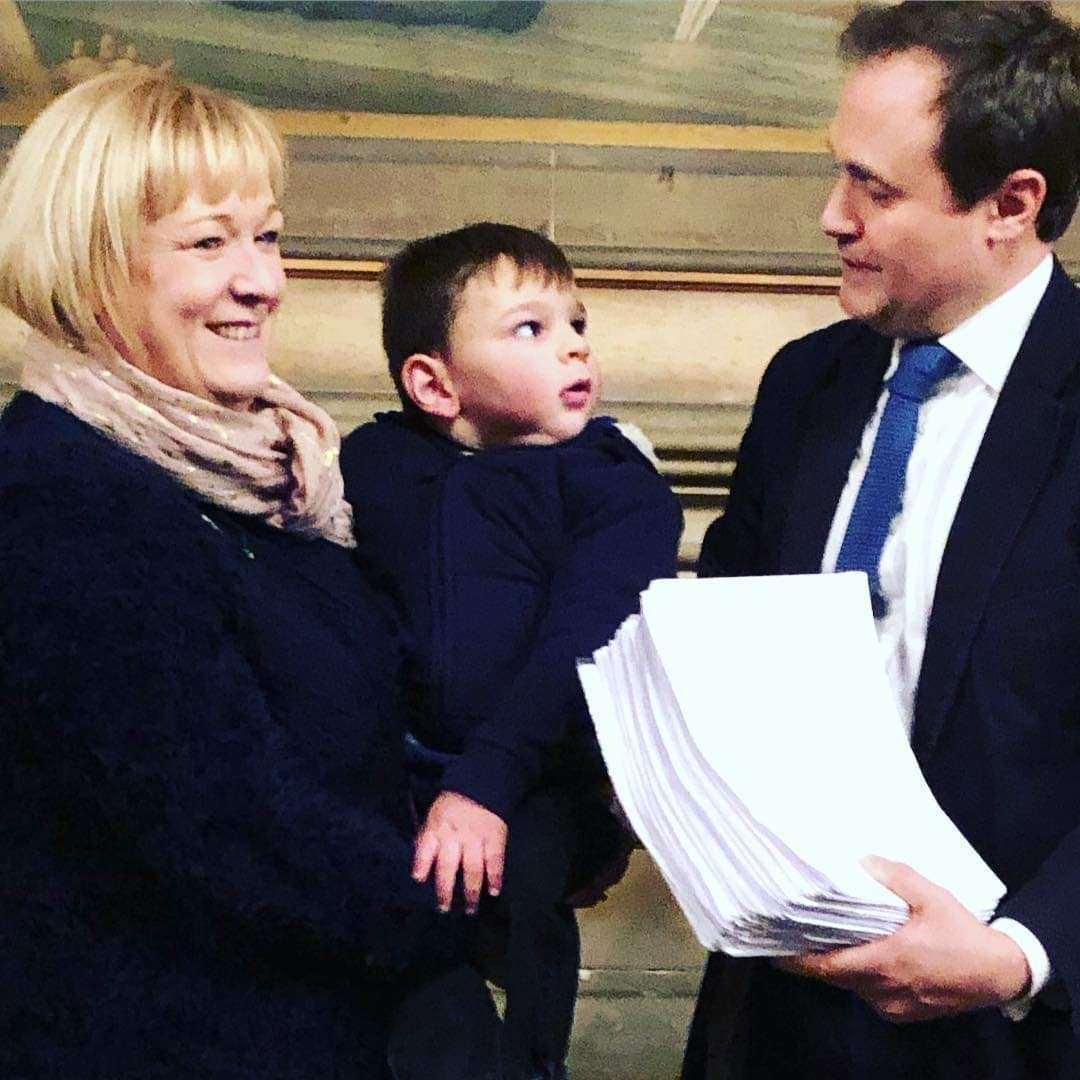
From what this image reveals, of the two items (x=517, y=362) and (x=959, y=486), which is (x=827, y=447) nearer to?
(x=959, y=486)

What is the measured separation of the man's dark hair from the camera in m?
1.47

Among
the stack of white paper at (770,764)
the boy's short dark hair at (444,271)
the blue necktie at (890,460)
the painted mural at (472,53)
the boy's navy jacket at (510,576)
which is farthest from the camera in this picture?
the painted mural at (472,53)

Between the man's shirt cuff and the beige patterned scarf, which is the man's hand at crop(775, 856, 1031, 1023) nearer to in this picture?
the man's shirt cuff

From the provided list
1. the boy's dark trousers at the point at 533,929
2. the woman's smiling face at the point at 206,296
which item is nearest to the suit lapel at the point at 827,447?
the boy's dark trousers at the point at 533,929

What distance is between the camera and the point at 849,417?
154 cm

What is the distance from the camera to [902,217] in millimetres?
1470

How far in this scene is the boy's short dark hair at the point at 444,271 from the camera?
156 centimetres

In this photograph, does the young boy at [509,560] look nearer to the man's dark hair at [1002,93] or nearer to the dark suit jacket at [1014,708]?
the dark suit jacket at [1014,708]

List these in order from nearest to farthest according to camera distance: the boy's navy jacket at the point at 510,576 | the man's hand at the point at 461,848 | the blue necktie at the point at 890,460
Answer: the man's hand at the point at 461,848
the boy's navy jacket at the point at 510,576
the blue necktie at the point at 890,460

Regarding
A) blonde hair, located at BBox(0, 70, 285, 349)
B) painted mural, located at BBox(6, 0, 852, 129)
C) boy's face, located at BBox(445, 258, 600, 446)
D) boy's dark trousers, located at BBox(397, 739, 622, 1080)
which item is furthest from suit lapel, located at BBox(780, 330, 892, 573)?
painted mural, located at BBox(6, 0, 852, 129)

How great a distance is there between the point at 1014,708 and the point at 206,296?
868 millimetres

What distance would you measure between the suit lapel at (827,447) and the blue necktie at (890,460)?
46mm

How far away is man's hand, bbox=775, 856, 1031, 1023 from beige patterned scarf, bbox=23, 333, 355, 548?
62cm

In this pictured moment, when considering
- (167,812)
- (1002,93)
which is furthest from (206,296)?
(1002,93)
